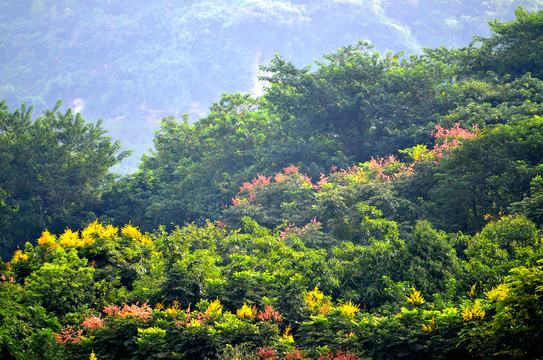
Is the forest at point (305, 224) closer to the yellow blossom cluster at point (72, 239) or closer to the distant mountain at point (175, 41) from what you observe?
the yellow blossom cluster at point (72, 239)

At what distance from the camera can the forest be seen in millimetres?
7055

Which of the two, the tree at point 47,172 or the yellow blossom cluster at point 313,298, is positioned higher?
the tree at point 47,172

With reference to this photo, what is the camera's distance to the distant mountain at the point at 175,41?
333 feet

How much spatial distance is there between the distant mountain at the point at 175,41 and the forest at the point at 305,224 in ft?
262

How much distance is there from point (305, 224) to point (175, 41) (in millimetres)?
104460

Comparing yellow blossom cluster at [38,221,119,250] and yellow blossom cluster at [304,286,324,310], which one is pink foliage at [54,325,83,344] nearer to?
yellow blossom cluster at [38,221,119,250]

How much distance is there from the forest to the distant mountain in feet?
262

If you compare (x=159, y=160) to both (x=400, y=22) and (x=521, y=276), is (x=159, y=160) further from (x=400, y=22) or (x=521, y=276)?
(x=400, y=22)

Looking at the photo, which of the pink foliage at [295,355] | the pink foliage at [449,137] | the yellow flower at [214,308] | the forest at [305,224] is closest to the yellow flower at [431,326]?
the forest at [305,224]

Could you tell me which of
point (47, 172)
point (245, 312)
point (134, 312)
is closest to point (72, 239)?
point (134, 312)

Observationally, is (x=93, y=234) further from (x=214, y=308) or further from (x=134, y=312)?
(x=214, y=308)

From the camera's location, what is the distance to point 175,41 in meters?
111

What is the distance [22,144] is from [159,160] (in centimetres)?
566

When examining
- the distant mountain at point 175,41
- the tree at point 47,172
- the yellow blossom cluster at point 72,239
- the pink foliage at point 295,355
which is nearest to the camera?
the pink foliage at point 295,355
